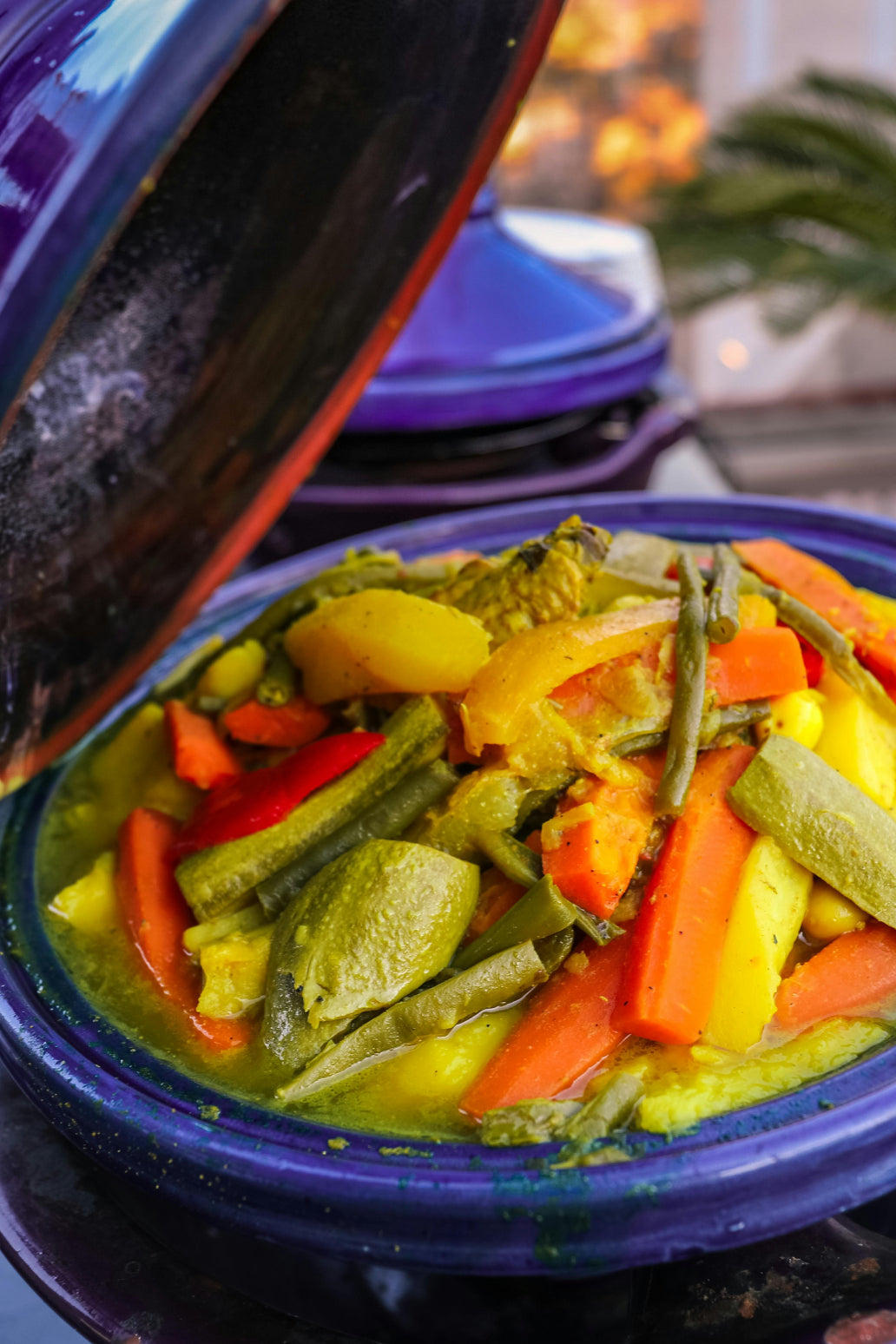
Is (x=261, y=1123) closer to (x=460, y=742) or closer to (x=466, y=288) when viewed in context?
(x=460, y=742)

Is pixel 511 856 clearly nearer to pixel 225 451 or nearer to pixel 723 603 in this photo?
pixel 723 603

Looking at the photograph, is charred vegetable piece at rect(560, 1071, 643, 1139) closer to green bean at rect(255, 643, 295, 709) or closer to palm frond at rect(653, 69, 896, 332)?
green bean at rect(255, 643, 295, 709)

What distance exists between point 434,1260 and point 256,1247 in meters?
0.23

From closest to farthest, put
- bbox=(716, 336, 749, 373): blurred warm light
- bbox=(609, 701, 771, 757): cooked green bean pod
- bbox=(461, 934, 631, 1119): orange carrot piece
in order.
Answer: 1. bbox=(461, 934, 631, 1119): orange carrot piece
2. bbox=(609, 701, 771, 757): cooked green bean pod
3. bbox=(716, 336, 749, 373): blurred warm light

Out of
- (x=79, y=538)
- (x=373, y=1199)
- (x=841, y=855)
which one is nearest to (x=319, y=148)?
(x=79, y=538)

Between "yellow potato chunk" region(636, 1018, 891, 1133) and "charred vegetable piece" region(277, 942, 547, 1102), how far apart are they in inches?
7.1

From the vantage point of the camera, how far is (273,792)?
56.6 inches

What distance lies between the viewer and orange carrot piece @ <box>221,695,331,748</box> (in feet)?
5.12

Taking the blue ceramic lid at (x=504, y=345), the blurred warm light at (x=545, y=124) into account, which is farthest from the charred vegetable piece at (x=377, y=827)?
the blurred warm light at (x=545, y=124)

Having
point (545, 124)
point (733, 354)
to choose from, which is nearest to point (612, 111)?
point (545, 124)

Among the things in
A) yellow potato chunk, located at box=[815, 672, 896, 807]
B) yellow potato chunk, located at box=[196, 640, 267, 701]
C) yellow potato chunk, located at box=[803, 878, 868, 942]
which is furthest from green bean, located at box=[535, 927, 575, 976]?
yellow potato chunk, located at box=[196, 640, 267, 701]

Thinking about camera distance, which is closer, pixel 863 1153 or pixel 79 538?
pixel 863 1153

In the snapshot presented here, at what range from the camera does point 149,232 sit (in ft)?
4.52

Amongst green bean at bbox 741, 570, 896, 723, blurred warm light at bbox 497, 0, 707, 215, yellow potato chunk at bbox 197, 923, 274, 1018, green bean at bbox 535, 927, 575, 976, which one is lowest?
blurred warm light at bbox 497, 0, 707, 215
